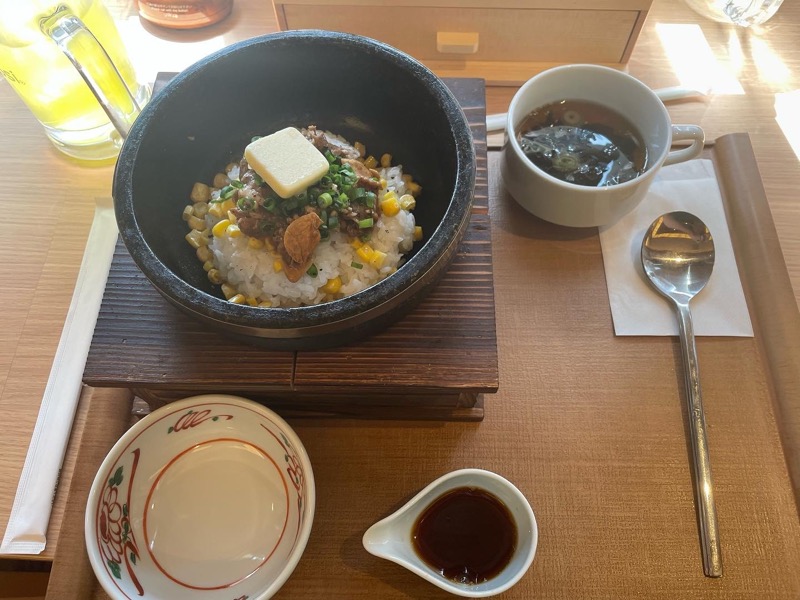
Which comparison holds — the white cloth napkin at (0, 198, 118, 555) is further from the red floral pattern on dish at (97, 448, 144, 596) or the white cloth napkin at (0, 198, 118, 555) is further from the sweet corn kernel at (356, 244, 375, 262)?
the sweet corn kernel at (356, 244, 375, 262)

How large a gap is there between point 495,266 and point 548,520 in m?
0.60

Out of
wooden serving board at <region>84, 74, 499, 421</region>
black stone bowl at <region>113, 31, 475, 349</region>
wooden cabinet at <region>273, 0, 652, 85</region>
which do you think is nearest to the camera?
black stone bowl at <region>113, 31, 475, 349</region>

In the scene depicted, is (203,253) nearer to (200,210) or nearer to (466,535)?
(200,210)

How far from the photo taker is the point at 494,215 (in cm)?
151

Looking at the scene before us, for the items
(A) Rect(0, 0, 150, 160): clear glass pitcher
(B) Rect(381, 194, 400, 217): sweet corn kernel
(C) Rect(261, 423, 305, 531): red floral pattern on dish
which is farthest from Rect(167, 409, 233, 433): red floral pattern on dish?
(A) Rect(0, 0, 150, 160): clear glass pitcher

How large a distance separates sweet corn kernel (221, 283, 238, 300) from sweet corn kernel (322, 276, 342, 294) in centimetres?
21

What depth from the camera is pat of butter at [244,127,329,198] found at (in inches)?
44.8

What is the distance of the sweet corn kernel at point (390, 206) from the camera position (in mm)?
1227

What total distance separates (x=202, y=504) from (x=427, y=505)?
17.7 inches

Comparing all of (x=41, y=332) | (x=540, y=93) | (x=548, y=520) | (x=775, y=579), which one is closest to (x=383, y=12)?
(x=540, y=93)

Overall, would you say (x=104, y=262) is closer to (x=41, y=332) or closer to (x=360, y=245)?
(x=41, y=332)

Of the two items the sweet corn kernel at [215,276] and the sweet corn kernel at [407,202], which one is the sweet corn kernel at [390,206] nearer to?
the sweet corn kernel at [407,202]

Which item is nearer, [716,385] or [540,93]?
[716,385]

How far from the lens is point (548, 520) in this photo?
1187mm
